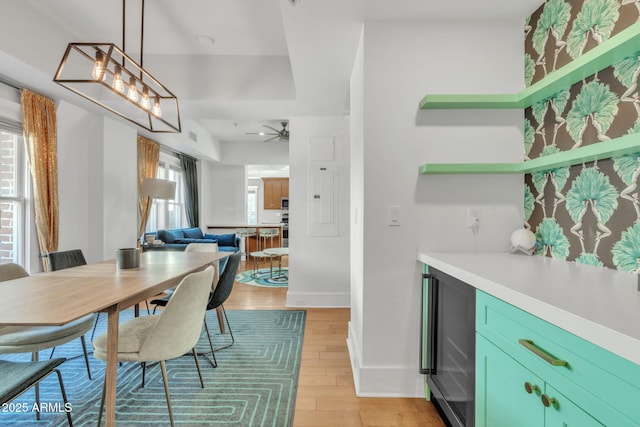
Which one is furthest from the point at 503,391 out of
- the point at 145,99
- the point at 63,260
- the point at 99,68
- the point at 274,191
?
the point at 274,191

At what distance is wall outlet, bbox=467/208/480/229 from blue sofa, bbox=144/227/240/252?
422 centimetres

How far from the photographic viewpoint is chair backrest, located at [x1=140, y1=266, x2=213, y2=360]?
5.00 ft

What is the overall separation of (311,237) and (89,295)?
8.68ft

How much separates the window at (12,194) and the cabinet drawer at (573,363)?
4.33 metres

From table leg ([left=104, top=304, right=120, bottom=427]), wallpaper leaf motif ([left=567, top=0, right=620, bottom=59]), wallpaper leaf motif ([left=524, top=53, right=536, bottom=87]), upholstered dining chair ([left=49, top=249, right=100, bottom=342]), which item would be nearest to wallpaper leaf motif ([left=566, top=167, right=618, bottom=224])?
wallpaper leaf motif ([left=567, top=0, right=620, bottom=59])

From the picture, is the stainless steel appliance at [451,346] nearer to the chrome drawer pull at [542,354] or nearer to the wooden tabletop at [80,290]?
the chrome drawer pull at [542,354]

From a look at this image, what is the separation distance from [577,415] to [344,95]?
2.99m

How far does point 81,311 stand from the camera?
46.4 inches

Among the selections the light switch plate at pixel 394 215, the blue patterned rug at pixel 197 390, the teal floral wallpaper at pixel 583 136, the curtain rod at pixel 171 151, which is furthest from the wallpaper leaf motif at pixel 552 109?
the curtain rod at pixel 171 151

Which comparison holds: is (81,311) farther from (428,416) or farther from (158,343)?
(428,416)

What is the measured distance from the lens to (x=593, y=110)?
1428 mm

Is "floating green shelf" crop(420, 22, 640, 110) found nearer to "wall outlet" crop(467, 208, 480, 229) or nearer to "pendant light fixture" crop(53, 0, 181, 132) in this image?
"wall outlet" crop(467, 208, 480, 229)

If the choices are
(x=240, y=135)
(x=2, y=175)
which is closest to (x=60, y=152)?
(x=2, y=175)

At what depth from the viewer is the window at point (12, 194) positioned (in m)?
3.04
